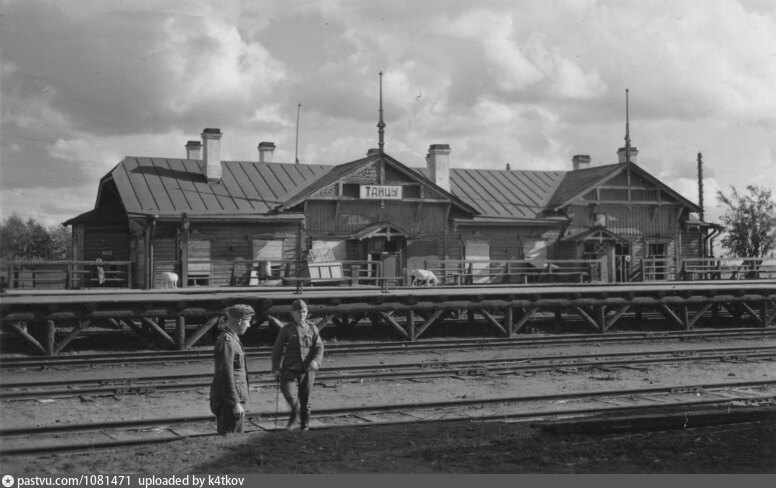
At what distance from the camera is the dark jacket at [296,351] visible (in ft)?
32.6

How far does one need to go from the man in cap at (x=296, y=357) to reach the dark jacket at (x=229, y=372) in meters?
1.08

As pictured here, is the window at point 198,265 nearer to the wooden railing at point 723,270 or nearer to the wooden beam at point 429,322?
the wooden beam at point 429,322

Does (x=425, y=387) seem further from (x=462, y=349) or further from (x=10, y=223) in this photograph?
(x=10, y=223)

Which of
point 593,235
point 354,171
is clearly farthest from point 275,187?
point 593,235

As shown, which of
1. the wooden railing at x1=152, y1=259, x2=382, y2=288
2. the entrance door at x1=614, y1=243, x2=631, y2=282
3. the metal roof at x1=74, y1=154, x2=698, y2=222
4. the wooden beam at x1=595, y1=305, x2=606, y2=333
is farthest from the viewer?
the entrance door at x1=614, y1=243, x2=631, y2=282

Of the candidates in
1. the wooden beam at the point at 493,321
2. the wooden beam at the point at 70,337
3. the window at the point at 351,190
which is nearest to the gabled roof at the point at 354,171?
the window at the point at 351,190

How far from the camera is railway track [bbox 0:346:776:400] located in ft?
44.9

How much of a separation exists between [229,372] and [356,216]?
75.8 ft

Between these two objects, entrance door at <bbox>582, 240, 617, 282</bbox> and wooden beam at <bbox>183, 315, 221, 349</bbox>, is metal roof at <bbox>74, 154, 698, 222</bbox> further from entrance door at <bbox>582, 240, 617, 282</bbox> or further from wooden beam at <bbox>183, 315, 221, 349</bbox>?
wooden beam at <bbox>183, 315, 221, 349</bbox>

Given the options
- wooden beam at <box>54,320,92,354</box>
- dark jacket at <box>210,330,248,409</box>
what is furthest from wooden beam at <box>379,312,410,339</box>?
dark jacket at <box>210,330,248,409</box>

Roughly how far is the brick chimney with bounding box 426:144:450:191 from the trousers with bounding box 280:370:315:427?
24.8m

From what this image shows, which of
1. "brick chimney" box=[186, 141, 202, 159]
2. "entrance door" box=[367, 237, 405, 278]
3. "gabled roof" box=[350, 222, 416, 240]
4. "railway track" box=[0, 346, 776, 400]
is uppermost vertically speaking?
"brick chimney" box=[186, 141, 202, 159]

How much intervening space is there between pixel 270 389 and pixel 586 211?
24.2 meters

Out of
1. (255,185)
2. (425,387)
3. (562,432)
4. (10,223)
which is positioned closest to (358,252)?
(255,185)
